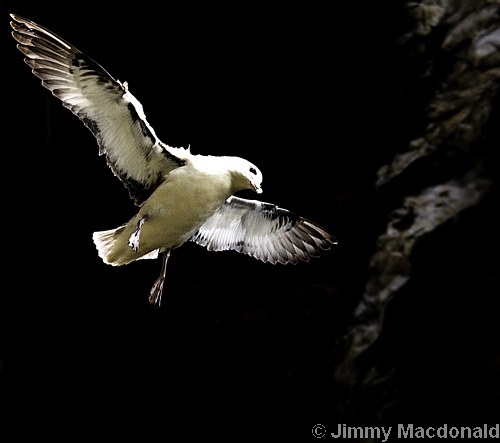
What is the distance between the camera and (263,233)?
2.89 metres

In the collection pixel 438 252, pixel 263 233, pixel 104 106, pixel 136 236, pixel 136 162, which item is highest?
pixel 104 106

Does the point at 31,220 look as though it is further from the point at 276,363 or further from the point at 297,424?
the point at 297,424

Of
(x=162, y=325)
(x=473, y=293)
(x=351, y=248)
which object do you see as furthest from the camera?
(x=162, y=325)

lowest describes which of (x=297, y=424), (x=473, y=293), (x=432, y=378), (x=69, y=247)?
(x=297, y=424)

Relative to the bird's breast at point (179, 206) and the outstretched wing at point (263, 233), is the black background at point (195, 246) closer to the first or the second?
the outstretched wing at point (263, 233)

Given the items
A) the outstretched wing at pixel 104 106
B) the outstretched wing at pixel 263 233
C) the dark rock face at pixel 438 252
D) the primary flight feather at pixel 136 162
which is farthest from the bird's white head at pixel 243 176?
the dark rock face at pixel 438 252

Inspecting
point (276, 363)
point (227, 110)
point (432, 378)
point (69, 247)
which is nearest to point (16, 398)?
point (69, 247)

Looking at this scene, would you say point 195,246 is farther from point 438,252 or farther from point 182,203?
point 182,203

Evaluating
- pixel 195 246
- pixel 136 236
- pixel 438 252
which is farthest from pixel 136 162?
pixel 438 252

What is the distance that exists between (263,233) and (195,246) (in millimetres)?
969

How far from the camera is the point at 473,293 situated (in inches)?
130

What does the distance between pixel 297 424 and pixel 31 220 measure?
1.71 meters

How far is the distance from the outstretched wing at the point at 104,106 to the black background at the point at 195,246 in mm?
1224

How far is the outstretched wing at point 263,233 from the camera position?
2824mm
